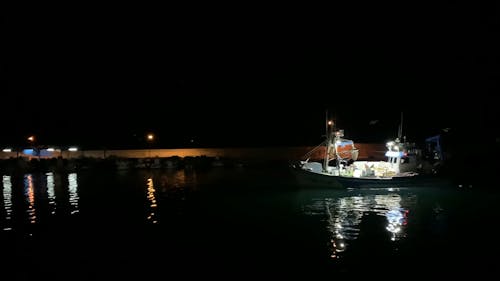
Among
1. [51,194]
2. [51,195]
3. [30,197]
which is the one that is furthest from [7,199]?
[51,194]

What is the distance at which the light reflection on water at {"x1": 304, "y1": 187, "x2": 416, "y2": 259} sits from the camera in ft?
49.4

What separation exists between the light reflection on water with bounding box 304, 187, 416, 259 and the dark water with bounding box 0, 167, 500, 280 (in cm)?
5

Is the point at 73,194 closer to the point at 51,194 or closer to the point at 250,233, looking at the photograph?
the point at 51,194

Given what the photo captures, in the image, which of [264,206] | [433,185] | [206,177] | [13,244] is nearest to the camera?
[13,244]

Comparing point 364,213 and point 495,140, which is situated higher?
point 495,140

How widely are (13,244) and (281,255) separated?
979 centimetres

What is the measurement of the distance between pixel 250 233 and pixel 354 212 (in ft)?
19.6

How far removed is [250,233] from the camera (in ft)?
52.4

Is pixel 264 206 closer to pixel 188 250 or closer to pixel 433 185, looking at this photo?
pixel 188 250

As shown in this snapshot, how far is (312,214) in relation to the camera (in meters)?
19.2

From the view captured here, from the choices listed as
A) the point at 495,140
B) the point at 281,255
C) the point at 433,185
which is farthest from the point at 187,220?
the point at 495,140

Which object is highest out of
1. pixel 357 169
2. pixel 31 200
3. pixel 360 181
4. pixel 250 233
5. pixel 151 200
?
pixel 357 169

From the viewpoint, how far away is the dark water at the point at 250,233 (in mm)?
12281

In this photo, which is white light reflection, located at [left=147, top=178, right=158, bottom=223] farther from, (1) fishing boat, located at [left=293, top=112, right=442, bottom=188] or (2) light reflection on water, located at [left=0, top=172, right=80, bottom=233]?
(1) fishing boat, located at [left=293, top=112, right=442, bottom=188]
